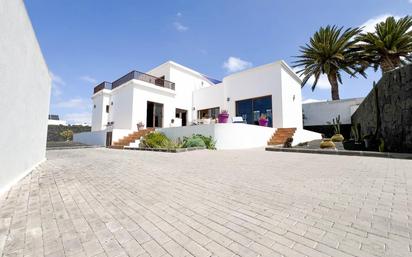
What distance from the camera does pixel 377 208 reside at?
2277 mm

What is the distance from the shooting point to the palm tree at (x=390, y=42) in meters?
15.1

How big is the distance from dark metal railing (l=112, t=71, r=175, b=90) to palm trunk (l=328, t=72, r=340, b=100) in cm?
1567

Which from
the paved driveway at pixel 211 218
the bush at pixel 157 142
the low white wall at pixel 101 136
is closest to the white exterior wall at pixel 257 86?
the bush at pixel 157 142

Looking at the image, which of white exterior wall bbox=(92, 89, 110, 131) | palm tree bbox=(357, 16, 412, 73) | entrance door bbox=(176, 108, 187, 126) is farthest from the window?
palm tree bbox=(357, 16, 412, 73)

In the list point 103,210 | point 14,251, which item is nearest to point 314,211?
point 103,210

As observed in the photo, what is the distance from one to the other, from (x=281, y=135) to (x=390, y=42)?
12.5 metres

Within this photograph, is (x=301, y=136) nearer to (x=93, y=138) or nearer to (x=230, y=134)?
(x=230, y=134)

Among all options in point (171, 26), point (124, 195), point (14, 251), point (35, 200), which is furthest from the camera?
point (171, 26)

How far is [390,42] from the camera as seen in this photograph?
15.4 meters

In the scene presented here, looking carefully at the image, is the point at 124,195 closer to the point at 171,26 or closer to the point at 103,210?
the point at 103,210

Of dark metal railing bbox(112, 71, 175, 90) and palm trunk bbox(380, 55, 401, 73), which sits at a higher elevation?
palm trunk bbox(380, 55, 401, 73)

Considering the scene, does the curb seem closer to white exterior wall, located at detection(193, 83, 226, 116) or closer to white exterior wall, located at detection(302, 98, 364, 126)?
white exterior wall, located at detection(193, 83, 226, 116)

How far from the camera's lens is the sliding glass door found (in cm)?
1498

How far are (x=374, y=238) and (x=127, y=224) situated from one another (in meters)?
2.30
